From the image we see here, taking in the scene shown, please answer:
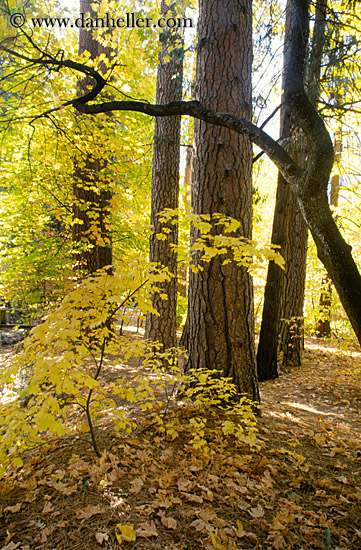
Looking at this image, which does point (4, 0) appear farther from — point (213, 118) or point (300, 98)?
point (300, 98)

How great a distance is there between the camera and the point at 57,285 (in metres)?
6.08

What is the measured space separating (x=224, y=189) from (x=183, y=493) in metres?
2.79

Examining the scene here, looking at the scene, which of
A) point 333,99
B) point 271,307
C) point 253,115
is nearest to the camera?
point 333,99

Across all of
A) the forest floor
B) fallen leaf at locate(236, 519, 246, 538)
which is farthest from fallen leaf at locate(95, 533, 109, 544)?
fallen leaf at locate(236, 519, 246, 538)

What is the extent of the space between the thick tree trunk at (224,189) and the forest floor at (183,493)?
0.73 m

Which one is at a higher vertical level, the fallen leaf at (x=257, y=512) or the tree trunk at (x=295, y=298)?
the tree trunk at (x=295, y=298)

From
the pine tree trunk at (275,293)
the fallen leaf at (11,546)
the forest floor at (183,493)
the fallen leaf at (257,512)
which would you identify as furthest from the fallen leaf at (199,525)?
the pine tree trunk at (275,293)

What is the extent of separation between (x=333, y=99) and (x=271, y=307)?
3.59m

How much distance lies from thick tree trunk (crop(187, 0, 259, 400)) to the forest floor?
726 mm

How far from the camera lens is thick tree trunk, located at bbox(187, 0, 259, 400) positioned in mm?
3482

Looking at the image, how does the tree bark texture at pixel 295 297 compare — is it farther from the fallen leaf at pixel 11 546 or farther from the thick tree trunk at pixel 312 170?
the fallen leaf at pixel 11 546

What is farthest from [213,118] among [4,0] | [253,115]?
[4,0]

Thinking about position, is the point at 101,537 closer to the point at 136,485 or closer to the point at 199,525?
the point at 136,485

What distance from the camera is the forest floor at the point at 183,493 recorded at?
78.5 inches
